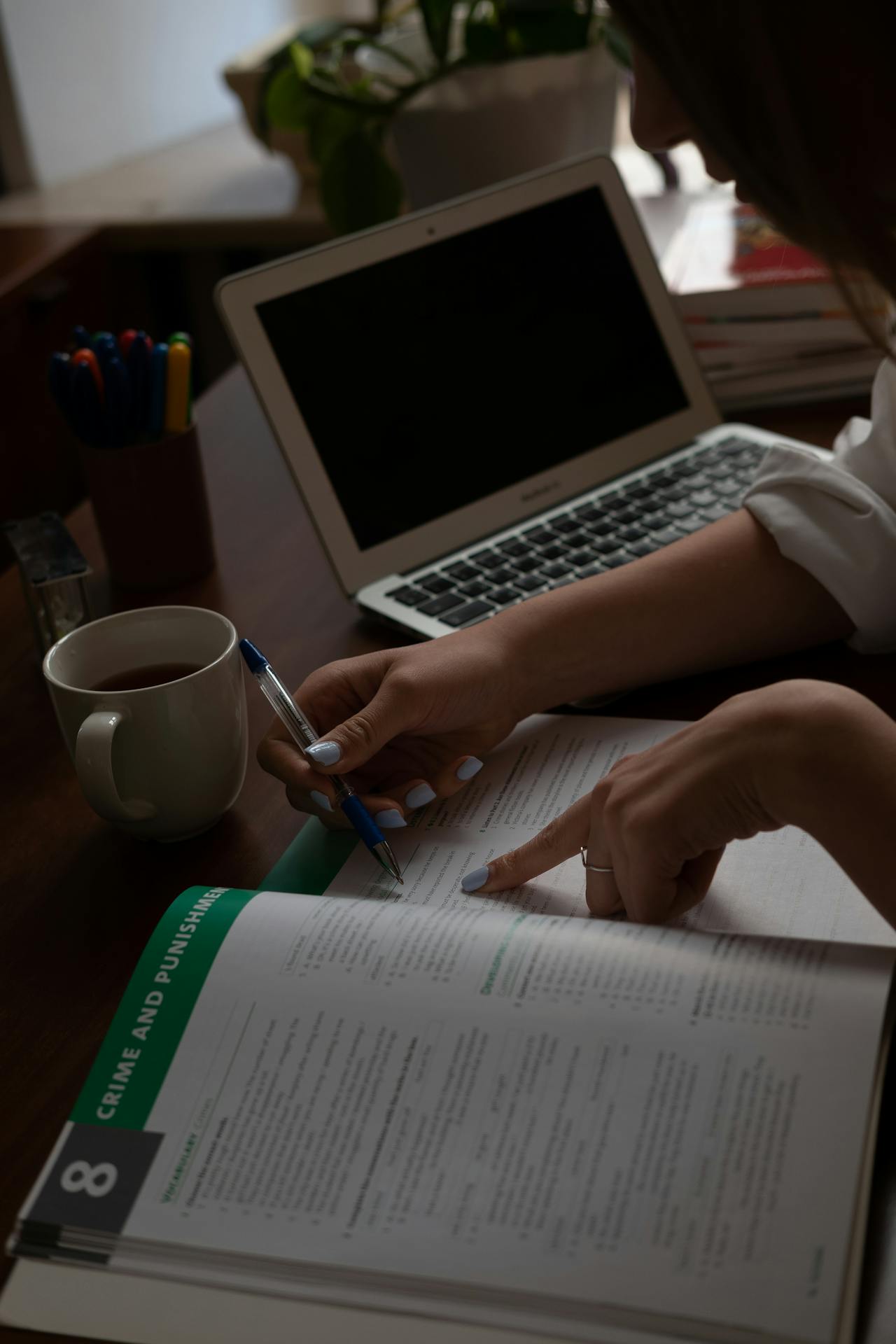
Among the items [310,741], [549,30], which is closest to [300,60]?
[549,30]

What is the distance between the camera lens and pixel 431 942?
53cm

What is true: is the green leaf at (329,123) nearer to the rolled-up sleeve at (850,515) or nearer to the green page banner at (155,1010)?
the rolled-up sleeve at (850,515)

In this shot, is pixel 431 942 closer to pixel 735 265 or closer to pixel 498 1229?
pixel 498 1229

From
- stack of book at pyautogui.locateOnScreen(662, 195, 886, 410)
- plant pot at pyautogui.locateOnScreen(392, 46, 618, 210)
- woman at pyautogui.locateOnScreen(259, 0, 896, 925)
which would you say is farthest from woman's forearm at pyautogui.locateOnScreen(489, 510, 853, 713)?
plant pot at pyautogui.locateOnScreen(392, 46, 618, 210)

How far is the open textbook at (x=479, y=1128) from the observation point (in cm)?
42

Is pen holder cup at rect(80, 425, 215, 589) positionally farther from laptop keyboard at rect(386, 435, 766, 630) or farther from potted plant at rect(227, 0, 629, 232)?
potted plant at rect(227, 0, 629, 232)

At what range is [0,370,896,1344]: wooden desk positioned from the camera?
527 millimetres

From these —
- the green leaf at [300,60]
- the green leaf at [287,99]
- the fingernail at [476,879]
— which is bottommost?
the fingernail at [476,879]

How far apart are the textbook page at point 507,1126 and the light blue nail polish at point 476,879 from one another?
7cm

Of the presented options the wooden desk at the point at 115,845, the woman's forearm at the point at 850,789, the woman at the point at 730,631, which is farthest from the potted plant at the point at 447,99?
the woman's forearm at the point at 850,789

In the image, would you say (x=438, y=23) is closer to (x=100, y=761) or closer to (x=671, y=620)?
(x=671, y=620)

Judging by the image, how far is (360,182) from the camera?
138 centimetres

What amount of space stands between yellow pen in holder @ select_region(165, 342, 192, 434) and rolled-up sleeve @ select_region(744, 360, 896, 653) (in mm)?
427

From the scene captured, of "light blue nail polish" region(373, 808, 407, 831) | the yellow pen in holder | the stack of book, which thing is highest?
the yellow pen in holder
